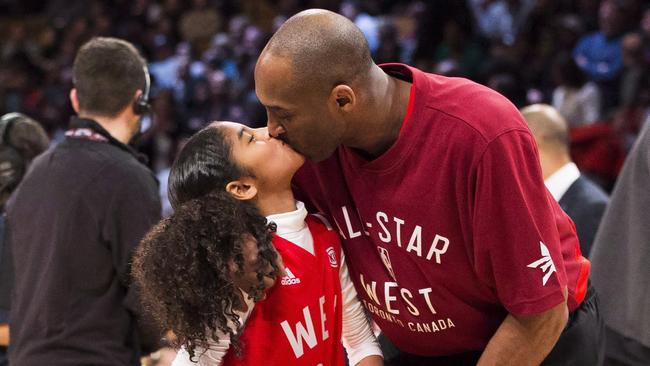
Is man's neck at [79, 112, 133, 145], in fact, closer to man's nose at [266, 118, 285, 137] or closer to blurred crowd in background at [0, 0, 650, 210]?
man's nose at [266, 118, 285, 137]

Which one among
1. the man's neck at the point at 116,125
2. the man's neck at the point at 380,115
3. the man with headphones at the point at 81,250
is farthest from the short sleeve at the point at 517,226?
the man's neck at the point at 116,125

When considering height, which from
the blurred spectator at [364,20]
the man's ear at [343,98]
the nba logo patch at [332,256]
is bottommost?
the blurred spectator at [364,20]

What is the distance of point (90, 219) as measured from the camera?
2770 mm

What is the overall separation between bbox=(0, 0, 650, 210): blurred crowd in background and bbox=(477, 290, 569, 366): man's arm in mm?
3884

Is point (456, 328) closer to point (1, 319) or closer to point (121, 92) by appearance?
point (121, 92)

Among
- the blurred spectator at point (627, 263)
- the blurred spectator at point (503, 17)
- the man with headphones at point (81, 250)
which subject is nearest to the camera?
the blurred spectator at point (627, 263)

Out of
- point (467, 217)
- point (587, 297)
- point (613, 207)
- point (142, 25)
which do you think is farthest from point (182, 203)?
point (142, 25)

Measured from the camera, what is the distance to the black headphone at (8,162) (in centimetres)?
327

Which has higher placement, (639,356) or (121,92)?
(121,92)

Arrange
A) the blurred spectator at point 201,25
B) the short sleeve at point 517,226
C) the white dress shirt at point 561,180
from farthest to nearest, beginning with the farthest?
the blurred spectator at point 201,25, the white dress shirt at point 561,180, the short sleeve at point 517,226

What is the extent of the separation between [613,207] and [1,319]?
2110 mm

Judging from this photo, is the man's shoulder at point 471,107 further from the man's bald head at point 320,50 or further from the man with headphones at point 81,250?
the man with headphones at point 81,250

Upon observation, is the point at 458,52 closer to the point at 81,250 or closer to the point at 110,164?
the point at 110,164

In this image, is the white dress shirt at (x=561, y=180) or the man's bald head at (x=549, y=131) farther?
the man's bald head at (x=549, y=131)
